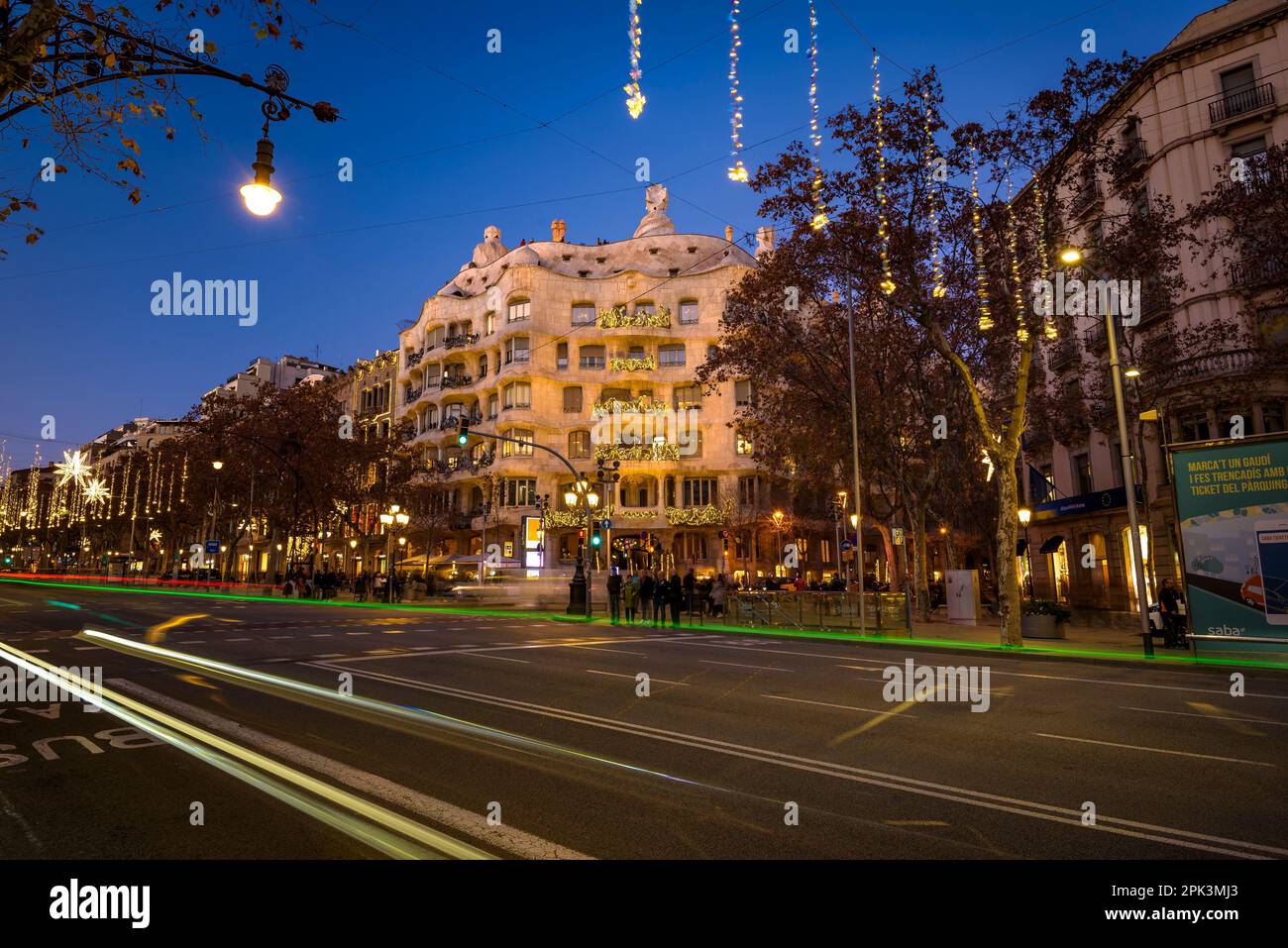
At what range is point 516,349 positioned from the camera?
55750 mm

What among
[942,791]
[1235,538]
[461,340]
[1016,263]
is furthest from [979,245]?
[461,340]

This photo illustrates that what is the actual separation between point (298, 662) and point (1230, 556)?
17576 millimetres

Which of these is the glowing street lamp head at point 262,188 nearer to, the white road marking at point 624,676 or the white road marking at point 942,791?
the white road marking at point 942,791

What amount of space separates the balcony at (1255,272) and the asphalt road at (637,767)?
18.1 meters

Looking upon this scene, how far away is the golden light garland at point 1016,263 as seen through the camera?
17859mm

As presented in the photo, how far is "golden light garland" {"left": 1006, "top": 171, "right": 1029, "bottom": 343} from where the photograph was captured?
17.9m

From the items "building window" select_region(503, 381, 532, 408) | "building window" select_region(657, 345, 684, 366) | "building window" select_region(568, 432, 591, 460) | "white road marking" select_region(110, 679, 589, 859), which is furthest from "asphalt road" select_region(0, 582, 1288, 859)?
"building window" select_region(657, 345, 684, 366)

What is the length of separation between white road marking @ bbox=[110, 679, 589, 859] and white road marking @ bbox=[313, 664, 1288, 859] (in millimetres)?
2553

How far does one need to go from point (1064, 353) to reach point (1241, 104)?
36.0 ft

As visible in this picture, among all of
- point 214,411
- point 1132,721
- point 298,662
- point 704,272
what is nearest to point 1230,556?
point 1132,721

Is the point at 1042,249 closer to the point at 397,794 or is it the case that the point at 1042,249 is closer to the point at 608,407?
the point at 397,794

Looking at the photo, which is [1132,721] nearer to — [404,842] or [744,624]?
[404,842]

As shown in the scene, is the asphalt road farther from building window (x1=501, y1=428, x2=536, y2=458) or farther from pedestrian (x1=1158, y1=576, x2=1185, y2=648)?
building window (x1=501, y1=428, x2=536, y2=458)

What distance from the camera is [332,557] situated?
73750 mm
